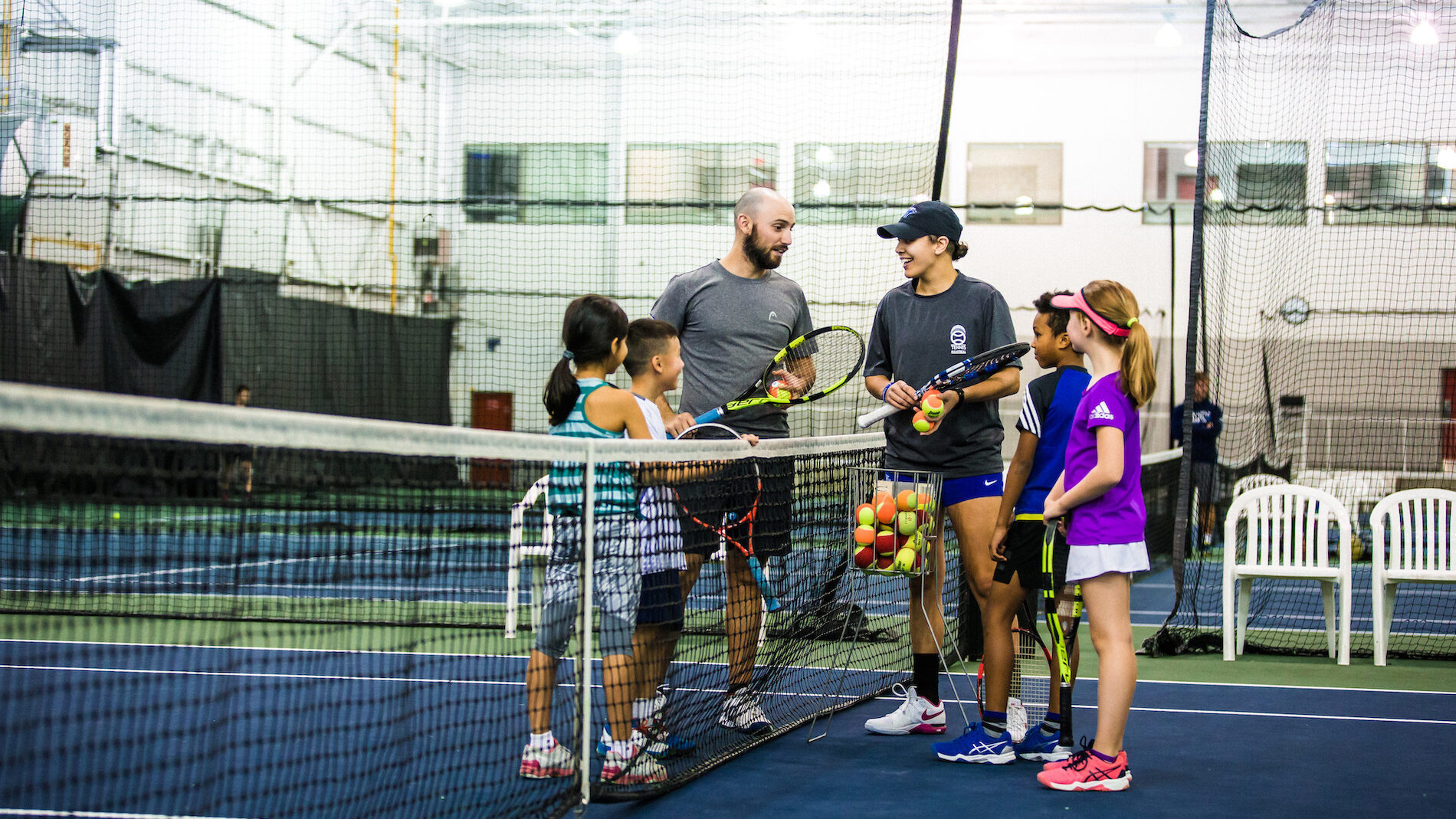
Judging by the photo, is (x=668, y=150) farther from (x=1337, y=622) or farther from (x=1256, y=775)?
(x=1256, y=775)

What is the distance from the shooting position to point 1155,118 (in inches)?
678

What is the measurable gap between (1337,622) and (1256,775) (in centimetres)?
459

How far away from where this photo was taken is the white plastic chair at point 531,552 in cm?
373

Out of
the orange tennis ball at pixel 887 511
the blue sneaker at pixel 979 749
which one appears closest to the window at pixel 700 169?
the orange tennis ball at pixel 887 511

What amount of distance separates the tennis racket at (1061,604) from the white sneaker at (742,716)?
102 cm

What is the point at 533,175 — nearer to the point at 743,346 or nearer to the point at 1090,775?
the point at 743,346

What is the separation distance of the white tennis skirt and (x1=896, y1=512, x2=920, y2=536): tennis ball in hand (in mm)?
507

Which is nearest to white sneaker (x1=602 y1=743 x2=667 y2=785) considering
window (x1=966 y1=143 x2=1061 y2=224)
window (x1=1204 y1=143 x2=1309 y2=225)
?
window (x1=1204 y1=143 x2=1309 y2=225)

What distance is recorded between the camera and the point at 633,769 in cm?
355

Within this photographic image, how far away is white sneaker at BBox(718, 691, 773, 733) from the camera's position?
14.1ft

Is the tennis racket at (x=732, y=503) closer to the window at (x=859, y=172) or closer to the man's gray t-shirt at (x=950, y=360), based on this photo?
the man's gray t-shirt at (x=950, y=360)

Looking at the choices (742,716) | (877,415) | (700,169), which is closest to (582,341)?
(877,415)

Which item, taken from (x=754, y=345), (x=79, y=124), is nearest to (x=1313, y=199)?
(x=754, y=345)

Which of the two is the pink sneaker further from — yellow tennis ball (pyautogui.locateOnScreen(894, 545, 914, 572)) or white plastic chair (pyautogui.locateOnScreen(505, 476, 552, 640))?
white plastic chair (pyautogui.locateOnScreen(505, 476, 552, 640))
